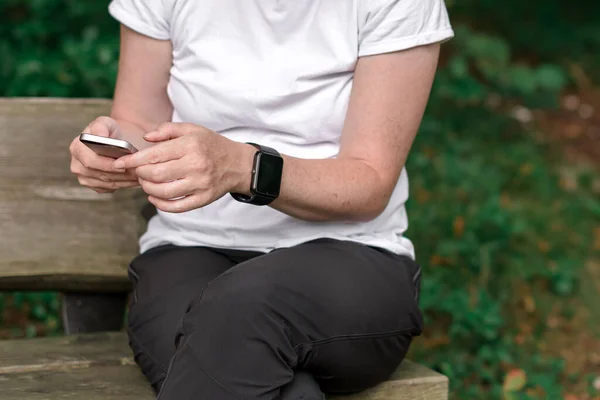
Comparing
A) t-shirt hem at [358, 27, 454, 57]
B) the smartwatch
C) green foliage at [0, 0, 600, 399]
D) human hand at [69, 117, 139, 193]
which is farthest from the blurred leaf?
human hand at [69, 117, 139, 193]

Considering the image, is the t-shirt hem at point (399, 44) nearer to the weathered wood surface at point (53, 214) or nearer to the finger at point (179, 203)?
the finger at point (179, 203)

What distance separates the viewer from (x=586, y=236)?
5113mm

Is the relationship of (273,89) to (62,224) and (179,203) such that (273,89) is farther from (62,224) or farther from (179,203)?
(62,224)

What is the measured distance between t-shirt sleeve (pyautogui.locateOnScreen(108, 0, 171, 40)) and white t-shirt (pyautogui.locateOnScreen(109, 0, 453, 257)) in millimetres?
87

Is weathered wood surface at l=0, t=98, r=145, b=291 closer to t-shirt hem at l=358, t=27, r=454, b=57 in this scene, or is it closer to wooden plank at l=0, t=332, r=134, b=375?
wooden plank at l=0, t=332, r=134, b=375

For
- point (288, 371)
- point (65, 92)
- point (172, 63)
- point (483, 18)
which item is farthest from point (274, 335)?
point (483, 18)

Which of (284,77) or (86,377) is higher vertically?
(284,77)

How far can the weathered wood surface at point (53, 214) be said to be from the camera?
273 centimetres

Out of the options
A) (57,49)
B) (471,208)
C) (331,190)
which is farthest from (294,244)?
(57,49)

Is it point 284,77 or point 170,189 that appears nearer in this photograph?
point 170,189

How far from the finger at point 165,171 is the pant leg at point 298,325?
24 cm

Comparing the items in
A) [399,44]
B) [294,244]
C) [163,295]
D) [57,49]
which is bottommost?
[57,49]

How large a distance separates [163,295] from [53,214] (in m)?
0.63

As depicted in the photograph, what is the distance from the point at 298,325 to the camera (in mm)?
1989
